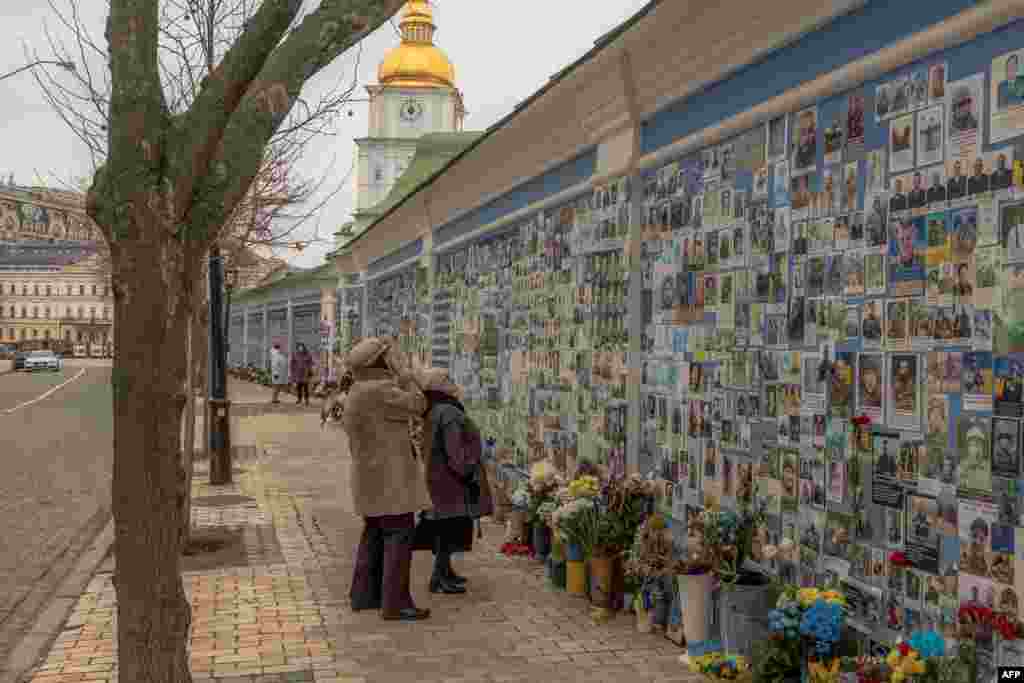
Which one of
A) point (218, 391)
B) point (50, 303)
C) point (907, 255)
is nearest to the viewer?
point (907, 255)

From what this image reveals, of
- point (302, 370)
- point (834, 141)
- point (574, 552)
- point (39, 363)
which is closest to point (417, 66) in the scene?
point (39, 363)

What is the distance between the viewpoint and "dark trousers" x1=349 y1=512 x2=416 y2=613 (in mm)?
7094

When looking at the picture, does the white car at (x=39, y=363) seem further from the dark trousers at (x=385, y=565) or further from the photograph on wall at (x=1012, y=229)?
the photograph on wall at (x=1012, y=229)

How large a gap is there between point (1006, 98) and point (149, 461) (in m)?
3.31

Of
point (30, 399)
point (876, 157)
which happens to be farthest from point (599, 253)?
point (30, 399)

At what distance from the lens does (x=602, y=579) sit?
280 inches

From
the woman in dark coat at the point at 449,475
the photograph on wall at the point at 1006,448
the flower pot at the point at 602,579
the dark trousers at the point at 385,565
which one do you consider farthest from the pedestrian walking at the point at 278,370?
the photograph on wall at the point at 1006,448

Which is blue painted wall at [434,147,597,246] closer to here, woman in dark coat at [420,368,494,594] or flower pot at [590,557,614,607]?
woman in dark coat at [420,368,494,594]

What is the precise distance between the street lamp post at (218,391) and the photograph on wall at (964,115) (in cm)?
1019

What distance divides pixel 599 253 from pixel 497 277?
312cm

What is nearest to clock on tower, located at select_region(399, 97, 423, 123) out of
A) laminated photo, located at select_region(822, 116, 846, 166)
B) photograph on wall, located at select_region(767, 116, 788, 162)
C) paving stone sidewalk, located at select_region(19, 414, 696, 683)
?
paving stone sidewalk, located at select_region(19, 414, 696, 683)

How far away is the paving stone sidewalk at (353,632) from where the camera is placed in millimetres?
6008

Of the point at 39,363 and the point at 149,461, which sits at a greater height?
the point at 149,461

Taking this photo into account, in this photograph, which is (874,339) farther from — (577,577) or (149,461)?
(577,577)
